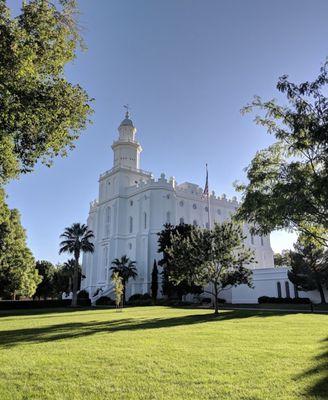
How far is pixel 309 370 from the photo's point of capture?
830 cm

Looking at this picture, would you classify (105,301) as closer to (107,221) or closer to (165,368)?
(107,221)

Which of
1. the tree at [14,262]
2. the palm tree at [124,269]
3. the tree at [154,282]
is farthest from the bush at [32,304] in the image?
the tree at [154,282]

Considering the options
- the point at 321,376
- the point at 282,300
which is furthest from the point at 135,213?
the point at 321,376

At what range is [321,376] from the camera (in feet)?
25.6

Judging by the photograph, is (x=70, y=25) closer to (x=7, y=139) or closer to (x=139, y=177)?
(x=7, y=139)

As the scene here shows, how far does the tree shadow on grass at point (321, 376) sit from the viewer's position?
669 cm

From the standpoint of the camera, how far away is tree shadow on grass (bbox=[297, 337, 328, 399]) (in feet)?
22.0

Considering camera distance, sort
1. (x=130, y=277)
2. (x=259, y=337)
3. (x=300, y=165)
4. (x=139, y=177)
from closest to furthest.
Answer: (x=259, y=337), (x=300, y=165), (x=130, y=277), (x=139, y=177)

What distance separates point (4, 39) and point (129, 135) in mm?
61490

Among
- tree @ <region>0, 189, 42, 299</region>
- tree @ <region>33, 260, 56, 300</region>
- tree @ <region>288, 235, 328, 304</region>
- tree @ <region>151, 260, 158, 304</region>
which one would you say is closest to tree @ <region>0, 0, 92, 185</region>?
tree @ <region>0, 189, 42, 299</region>

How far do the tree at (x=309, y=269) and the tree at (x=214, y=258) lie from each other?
44.5 ft

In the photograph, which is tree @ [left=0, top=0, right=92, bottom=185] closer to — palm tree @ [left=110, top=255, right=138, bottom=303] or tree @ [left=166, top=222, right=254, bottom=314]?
tree @ [left=166, top=222, right=254, bottom=314]

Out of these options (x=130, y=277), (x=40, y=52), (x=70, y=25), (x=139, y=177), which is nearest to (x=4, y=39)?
(x=40, y=52)

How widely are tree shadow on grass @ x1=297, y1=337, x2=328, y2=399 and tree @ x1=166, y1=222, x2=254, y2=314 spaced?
58.4 feet
